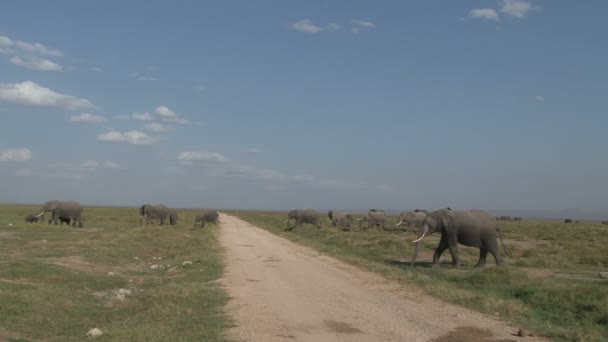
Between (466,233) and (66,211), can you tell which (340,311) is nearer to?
→ (466,233)

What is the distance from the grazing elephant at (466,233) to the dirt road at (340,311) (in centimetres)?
528

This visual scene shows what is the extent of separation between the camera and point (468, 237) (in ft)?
80.2

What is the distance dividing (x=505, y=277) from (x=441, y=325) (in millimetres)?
8519

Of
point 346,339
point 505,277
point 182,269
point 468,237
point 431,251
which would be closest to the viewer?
point 346,339

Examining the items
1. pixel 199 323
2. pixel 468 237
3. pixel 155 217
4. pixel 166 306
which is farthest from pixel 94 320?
pixel 155 217

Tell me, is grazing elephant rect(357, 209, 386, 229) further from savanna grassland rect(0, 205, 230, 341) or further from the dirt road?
the dirt road

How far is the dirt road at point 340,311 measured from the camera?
10828 millimetres

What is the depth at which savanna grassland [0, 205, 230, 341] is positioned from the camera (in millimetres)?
11461

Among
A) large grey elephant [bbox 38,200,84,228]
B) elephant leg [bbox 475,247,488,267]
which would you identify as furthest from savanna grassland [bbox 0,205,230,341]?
large grey elephant [bbox 38,200,84,228]

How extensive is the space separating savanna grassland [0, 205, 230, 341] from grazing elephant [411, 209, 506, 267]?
1033 centimetres

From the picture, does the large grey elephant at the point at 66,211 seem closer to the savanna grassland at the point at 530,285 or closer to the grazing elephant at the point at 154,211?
the grazing elephant at the point at 154,211

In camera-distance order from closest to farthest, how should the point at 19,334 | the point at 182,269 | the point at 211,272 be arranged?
the point at 19,334
the point at 211,272
the point at 182,269

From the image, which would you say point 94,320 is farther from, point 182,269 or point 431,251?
point 431,251

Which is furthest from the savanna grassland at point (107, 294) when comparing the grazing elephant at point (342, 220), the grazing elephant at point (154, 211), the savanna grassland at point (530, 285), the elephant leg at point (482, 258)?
the grazing elephant at point (342, 220)
